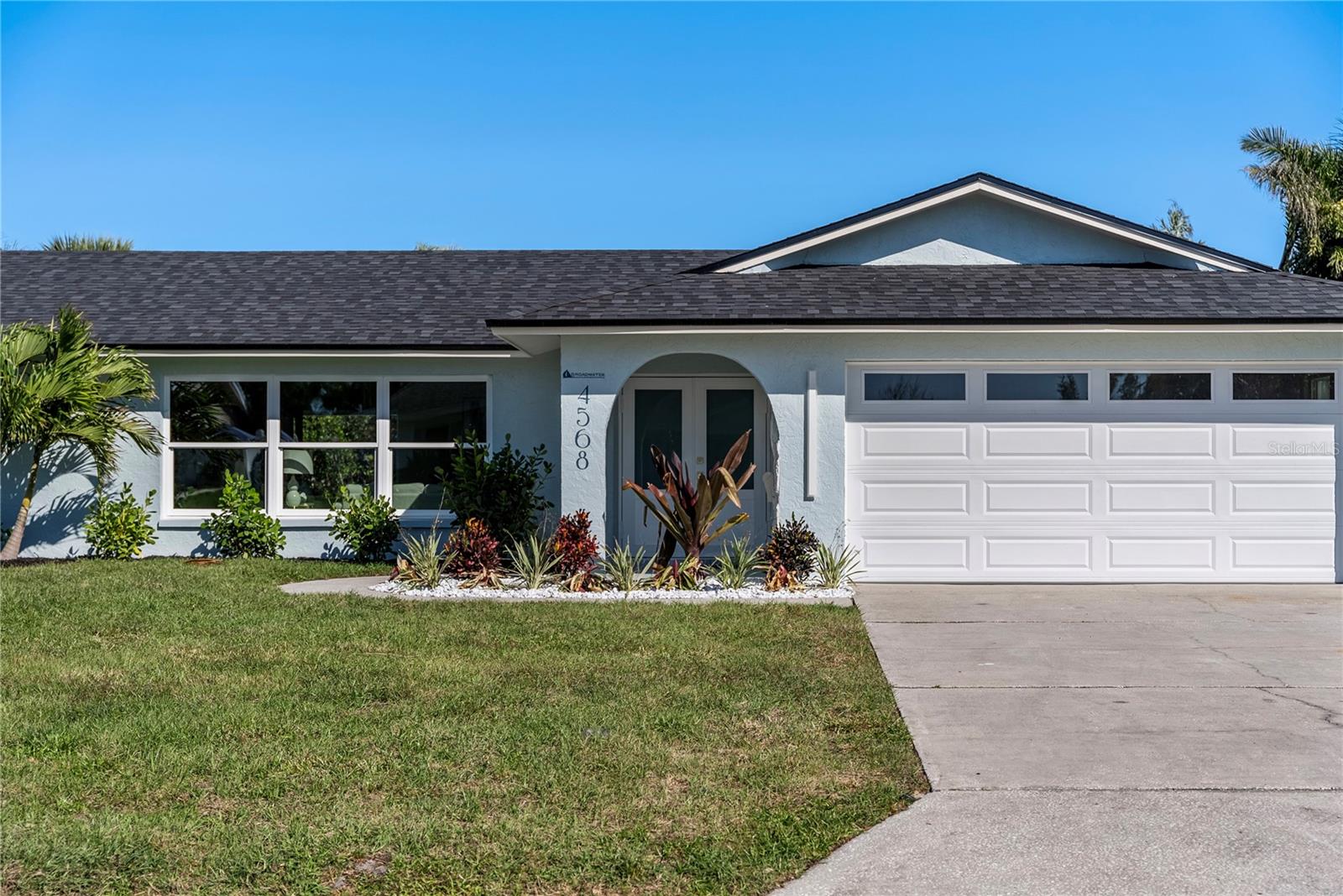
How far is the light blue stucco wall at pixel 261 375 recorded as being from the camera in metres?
14.8

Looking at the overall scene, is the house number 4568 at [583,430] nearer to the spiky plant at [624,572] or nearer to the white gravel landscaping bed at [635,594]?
the spiky plant at [624,572]

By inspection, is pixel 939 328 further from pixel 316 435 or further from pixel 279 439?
pixel 279 439

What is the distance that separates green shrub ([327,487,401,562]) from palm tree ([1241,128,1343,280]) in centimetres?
1894

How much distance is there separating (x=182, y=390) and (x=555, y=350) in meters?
5.17

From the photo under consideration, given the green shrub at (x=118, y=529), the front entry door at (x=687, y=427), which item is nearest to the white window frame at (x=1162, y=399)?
the front entry door at (x=687, y=427)

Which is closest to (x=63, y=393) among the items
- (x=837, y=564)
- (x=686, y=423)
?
(x=686, y=423)

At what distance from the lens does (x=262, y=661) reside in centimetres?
807

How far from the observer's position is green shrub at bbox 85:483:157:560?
1427cm

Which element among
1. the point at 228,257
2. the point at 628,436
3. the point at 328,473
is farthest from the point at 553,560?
the point at 228,257

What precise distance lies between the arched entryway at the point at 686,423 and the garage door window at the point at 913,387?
8.39 feet

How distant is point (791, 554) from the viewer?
12.1 m

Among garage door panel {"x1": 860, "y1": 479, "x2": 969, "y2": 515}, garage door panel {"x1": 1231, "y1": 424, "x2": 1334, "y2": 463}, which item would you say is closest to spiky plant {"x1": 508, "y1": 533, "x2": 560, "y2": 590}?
garage door panel {"x1": 860, "y1": 479, "x2": 969, "y2": 515}

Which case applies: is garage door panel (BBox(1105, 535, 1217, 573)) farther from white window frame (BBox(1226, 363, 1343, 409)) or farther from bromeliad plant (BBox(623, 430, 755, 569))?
bromeliad plant (BBox(623, 430, 755, 569))

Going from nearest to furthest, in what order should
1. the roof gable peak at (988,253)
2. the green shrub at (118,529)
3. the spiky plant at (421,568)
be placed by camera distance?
the spiky plant at (421,568)
the roof gable peak at (988,253)
the green shrub at (118,529)
